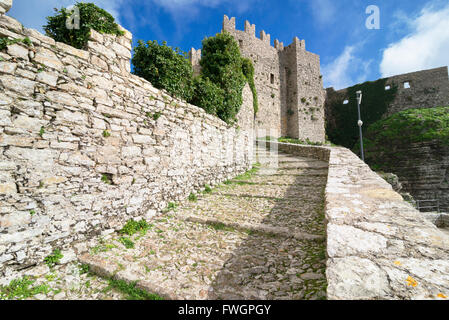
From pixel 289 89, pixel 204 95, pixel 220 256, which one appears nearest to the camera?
pixel 220 256

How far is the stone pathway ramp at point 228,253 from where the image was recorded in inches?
83.0

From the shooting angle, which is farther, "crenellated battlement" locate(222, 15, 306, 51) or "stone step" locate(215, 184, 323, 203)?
"crenellated battlement" locate(222, 15, 306, 51)

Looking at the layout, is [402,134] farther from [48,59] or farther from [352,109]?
[48,59]

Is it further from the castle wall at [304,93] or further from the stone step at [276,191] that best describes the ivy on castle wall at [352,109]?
the stone step at [276,191]

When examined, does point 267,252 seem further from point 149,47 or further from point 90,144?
point 149,47

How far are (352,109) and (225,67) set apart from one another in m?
25.6

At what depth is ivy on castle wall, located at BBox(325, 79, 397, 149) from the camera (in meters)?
25.3

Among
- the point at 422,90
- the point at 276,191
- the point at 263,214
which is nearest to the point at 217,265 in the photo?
the point at 263,214

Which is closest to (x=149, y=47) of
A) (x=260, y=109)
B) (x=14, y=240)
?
(x=14, y=240)

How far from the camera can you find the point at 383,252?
1.49 meters

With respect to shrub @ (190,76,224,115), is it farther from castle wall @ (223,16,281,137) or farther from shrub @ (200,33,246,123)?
castle wall @ (223,16,281,137)

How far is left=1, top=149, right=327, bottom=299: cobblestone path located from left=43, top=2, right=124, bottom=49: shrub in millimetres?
3324

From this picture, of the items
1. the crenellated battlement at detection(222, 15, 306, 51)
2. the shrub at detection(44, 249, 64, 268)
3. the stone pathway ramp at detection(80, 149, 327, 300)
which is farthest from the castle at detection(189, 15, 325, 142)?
the shrub at detection(44, 249, 64, 268)

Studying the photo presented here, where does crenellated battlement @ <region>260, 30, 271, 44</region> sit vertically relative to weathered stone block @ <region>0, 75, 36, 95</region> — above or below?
above
